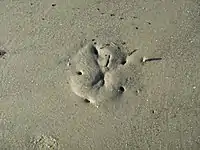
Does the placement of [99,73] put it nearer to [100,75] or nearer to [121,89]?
[100,75]

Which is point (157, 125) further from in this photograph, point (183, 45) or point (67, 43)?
point (67, 43)

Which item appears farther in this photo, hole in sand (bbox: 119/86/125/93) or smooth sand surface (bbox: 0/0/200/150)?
hole in sand (bbox: 119/86/125/93)

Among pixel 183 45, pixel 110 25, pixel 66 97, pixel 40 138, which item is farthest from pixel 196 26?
pixel 40 138

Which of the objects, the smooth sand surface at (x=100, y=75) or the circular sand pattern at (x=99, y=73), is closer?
the smooth sand surface at (x=100, y=75)

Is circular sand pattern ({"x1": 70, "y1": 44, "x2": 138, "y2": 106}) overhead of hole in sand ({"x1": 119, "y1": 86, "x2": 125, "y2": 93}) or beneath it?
overhead

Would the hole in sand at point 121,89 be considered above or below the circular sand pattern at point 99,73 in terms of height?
below

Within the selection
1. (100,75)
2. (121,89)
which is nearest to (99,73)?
(100,75)
